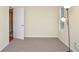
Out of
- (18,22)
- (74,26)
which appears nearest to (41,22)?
(18,22)

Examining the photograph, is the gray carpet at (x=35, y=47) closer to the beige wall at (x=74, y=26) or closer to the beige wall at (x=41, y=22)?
the beige wall at (x=74, y=26)

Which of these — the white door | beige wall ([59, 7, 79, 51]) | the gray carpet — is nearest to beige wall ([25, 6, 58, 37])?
the white door

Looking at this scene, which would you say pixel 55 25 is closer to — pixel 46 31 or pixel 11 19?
pixel 46 31

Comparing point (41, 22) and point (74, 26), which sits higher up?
point (74, 26)

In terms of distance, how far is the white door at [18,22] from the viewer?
8.20m

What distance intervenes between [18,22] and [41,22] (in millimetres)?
1375

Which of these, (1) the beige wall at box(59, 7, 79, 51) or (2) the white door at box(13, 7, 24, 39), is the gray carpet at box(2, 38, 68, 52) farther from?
(2) the white door at box(13, 7, 24, 39)

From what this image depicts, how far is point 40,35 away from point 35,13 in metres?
1.33

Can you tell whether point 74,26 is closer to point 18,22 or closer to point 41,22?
point 41,22

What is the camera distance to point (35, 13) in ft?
28.8

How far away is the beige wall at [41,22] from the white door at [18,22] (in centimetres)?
56

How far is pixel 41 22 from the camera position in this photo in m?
8.81

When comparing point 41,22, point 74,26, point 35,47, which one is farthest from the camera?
point 41,22
